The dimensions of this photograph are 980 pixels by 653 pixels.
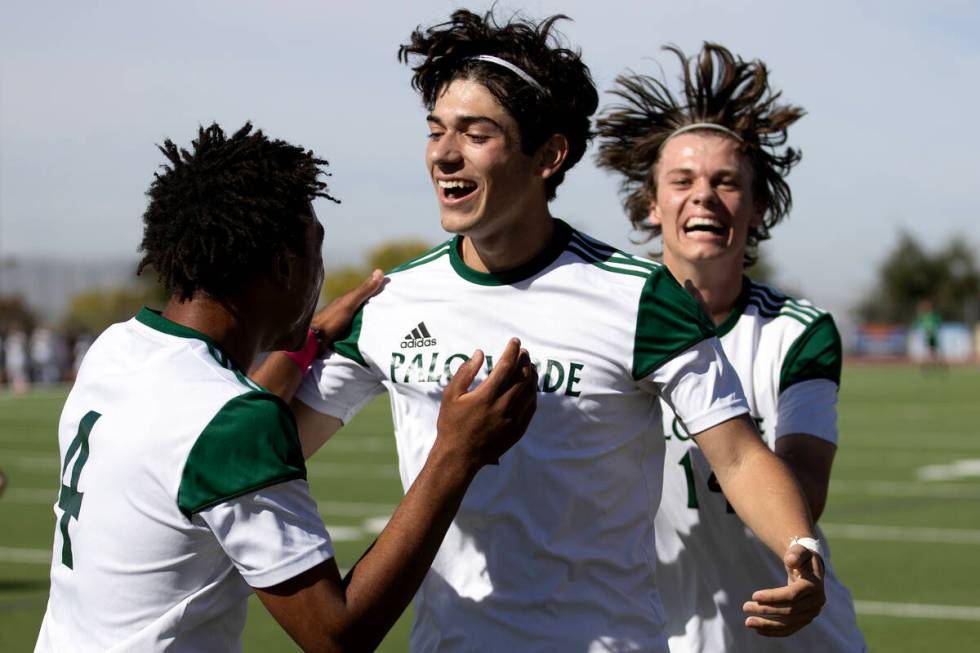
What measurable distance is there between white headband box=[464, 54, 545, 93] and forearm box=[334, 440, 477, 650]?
1164 mm

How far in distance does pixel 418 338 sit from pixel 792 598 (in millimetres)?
1200

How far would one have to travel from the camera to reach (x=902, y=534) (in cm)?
1112

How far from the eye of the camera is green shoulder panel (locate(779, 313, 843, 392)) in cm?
441

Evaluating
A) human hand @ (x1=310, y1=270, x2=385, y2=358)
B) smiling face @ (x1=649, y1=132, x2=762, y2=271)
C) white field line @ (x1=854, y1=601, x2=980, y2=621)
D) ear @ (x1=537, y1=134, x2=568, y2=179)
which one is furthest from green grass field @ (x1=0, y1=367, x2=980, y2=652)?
ear @ (x1=537, y1=134, x2=568, y2=179)

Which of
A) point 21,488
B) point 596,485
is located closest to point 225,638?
point 596,485

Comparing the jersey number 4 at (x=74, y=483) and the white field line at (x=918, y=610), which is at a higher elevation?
the jersey number 4 at (x=74, y=483)

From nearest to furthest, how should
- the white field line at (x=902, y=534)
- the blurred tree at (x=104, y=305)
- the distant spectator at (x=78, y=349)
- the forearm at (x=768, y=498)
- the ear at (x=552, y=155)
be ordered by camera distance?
the forearm at (x=768, y=498) → the ear at (x=552, y=155) → the white field line at (x=902, y=534) → the distant spectator at (x=78, y=349) → the blurred tree at (x=104, y=305)

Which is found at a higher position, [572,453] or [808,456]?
[572,453]

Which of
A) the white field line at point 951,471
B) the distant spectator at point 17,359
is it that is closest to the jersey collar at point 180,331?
the white field line at point 951,471

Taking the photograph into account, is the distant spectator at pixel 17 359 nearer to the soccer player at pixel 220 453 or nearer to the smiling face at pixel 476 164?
the smiling face at pixel 476 164

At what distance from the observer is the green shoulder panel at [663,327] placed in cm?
353

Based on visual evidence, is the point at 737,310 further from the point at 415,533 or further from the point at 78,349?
the point at 78,349

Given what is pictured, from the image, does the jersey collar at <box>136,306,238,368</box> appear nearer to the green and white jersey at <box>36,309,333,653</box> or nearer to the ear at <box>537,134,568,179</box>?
the green and white jersey at <box>36,309,333,653</box>

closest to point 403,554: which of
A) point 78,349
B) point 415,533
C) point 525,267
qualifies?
point 415,533
